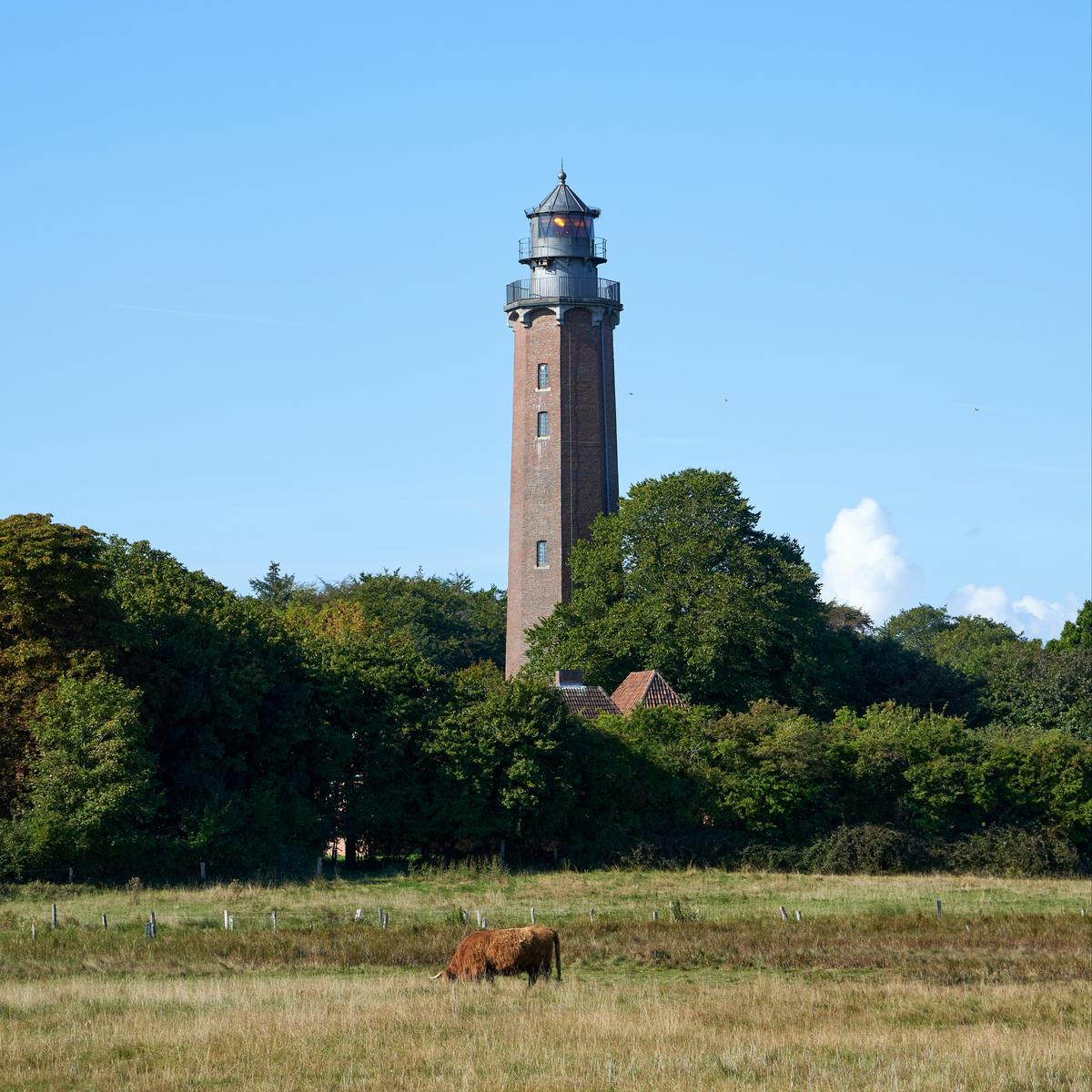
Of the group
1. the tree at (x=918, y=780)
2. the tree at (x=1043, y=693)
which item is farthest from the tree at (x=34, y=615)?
the tree at (x=1043, y=693)

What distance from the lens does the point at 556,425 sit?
69125 mm

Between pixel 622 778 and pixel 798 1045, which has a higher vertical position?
pixel 622 778

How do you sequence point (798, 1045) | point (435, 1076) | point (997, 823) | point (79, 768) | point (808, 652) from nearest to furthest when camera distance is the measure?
point (435, 1076), point (798, 1045), point (79, 768), point (997, 823), point (808, 652)

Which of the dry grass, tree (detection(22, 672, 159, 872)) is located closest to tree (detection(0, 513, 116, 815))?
tree (detection(22, 672, 159, 872))

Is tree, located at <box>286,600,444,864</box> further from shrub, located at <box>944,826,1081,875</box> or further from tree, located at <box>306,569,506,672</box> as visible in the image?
tree, located at <box>306,569,506,672</box>

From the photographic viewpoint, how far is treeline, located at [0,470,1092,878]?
137ft

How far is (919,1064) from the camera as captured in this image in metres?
18.7

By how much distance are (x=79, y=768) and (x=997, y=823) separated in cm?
2783

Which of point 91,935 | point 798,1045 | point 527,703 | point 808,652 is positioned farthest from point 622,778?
point 798,1045

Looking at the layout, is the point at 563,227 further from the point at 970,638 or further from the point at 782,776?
the point at 970,638

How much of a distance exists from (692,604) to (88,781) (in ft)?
92.1

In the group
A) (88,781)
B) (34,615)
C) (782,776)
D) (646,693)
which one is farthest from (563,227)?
(88,781)

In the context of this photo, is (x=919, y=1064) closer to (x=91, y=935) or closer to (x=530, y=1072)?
(x=530, y=1072)

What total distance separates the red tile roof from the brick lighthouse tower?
9.03 m
